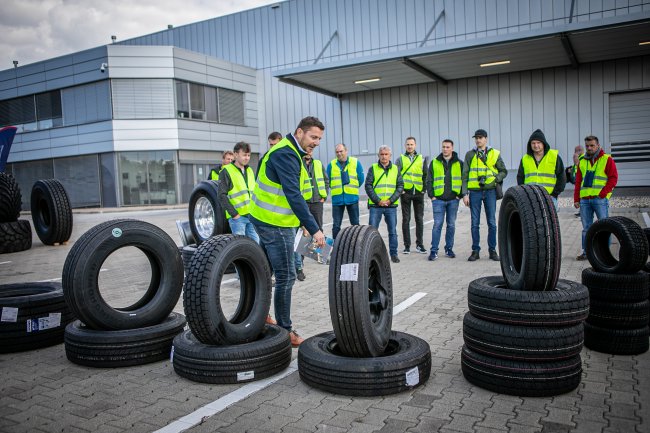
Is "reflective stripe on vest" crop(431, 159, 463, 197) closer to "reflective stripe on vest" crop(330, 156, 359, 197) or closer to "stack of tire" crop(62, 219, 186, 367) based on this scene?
"reflective stripe on vest" crop(330, 156, 359, 197)

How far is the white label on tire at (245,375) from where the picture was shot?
4378 millimetres

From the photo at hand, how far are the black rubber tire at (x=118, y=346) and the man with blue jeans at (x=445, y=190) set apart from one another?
6303mm

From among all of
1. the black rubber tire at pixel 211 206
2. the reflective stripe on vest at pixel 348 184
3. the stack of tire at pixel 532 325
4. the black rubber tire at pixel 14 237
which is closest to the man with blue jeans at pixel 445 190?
the reflective stripe on vest at pixel 348 184

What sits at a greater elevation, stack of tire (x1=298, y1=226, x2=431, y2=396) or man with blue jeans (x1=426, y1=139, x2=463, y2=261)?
man with blue jeans (x1=426, y1=139, x2=463, y2=261)

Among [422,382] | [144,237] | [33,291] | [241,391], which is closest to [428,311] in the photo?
[422,382]

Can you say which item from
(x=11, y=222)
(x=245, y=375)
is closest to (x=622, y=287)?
(x=245, y=375)

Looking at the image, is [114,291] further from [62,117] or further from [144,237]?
[62,117]

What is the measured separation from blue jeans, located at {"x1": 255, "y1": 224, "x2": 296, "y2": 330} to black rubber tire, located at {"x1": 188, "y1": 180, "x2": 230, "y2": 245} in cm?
408

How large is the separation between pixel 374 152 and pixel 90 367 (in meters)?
23.3

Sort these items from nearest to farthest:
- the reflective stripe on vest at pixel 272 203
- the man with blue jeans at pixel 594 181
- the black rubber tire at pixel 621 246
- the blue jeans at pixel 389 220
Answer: the black rubber tire at pixel 621 246 < the reflective stripe on vest at pixel 272 203 < the man with blue jeans at pixel 594 181 < the blue jeans at pixel 389 220

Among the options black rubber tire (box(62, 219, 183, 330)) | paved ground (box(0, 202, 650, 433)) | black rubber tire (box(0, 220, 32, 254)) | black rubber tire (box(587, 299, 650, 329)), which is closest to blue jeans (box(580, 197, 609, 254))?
black rubber tire (box(587, 299, 650, 329))

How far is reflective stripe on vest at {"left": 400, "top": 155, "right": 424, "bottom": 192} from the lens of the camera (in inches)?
428

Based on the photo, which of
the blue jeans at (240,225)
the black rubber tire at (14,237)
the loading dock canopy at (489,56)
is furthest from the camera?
the loading dock canopy at (489,56)

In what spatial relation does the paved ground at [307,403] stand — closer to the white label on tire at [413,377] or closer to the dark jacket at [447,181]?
the white label on tire at [413,377]
